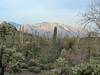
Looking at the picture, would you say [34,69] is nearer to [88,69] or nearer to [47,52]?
[47,52]

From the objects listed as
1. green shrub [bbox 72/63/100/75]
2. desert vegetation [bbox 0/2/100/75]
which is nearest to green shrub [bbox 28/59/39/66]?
desert vegetation [bbox 0/2/100/75]

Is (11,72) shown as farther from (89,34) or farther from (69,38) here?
(69,38)

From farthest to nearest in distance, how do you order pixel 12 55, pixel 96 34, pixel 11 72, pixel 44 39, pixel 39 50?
pixel 44 39 < pixel 39 50 < pixel 96 34 < pixel 11 72 < pixel 12 55

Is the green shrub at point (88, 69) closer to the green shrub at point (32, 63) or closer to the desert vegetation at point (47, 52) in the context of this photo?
the desert vegetation at point (47, 52)

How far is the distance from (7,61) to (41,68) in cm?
509

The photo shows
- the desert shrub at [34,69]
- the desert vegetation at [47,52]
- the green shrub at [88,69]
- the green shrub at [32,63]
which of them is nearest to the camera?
the green shrub at [88,69]

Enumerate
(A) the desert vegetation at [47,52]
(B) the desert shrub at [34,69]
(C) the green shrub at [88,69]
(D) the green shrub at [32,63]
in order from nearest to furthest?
(C) the green shrub at [88,69], (A) the desert vegetation at [47,52], (B) the desert shrub at [34,69], (D) the green shrub at [32,63]

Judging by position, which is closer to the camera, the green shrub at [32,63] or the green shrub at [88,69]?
the green shrub at [88,69]

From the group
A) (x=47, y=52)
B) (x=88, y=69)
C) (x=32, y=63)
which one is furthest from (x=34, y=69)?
(x=88, y=69)

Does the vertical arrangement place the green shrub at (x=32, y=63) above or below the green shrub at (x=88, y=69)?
below

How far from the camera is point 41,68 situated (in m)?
18.9

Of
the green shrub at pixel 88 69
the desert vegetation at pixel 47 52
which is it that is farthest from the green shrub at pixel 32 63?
the green shrub at pixel 88 69

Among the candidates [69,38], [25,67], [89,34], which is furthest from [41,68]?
[69,38]

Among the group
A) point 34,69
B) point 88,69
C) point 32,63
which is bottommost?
point 34,69
